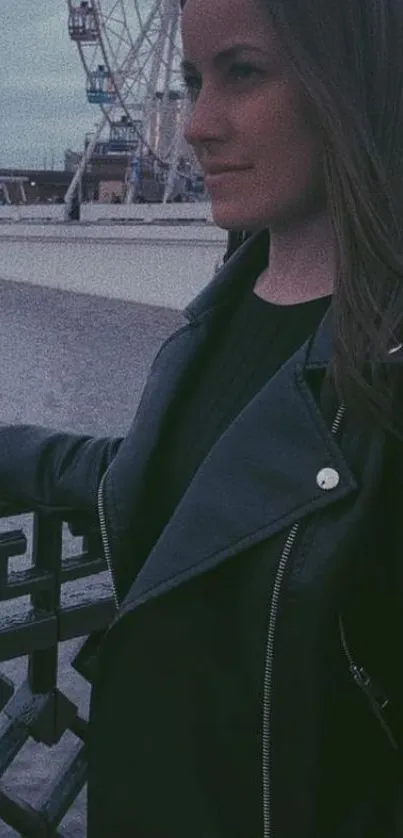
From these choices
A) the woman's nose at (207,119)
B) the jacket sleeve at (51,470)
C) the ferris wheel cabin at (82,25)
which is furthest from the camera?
the ferris wheel cabin at (82,25)

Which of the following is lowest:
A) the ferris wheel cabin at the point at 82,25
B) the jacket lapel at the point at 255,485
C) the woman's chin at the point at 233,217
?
the ferris wheel cabin at the point at 82,25

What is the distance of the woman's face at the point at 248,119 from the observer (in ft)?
2.78

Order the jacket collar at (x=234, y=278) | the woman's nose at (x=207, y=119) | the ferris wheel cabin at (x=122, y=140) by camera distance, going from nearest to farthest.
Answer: the woman's nose at (x=207, y=119), the jacket collar at (x=234, y=278), the ferris wheel cabin at (x=122, y=140)

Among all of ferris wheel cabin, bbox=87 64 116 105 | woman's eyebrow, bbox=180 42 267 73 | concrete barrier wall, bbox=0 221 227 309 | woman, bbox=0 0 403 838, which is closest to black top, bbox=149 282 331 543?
woman, bbox=0 0 403 838

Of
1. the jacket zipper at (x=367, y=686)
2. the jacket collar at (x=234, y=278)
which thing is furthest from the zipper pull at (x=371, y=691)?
the jacket collar at (x=234, y=278)

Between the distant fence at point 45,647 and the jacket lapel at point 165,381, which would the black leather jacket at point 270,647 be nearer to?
the jacket lapel at point 165,381

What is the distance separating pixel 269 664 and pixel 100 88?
23.4 meters

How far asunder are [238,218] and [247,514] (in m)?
0.28

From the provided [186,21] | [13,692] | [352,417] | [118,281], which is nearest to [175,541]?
[352,417]

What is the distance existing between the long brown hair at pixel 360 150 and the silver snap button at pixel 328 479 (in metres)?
0.05

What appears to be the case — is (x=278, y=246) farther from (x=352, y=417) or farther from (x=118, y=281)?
(x=118, y=281)

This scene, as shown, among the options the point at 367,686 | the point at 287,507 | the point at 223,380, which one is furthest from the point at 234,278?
the point at 367,686

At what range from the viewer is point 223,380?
970 millimetres

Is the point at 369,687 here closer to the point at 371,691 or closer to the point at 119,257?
the point at 371,691
